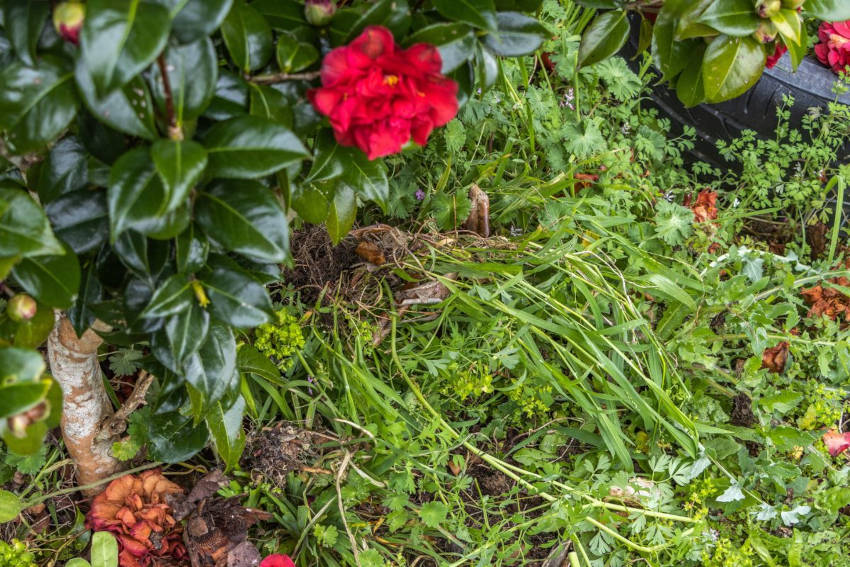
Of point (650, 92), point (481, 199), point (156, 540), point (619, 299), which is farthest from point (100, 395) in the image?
point (650, 92)

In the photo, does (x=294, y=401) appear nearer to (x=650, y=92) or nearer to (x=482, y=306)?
(x=482, y=306)

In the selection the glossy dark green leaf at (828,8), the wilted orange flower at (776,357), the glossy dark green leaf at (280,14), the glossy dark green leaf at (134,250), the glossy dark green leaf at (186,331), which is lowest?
the wilted orange flower at (776,357)

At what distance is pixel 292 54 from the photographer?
87 centimetres

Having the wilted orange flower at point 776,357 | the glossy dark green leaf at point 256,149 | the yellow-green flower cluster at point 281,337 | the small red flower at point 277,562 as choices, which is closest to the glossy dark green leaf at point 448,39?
the glossy dark green leaf at point 256,149

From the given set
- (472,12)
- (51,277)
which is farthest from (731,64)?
(51,277)

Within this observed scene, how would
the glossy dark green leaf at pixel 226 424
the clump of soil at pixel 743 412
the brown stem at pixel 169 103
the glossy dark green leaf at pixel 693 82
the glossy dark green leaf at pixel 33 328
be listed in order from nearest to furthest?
the brown stem at pixel 169 103 → the glossy dark green leaf at pixel 33 328 → the glossy dark green leaf at pixel 693 82 → the glossy dark green leaf at pixel 226 424 → the clump of soil at pixel 743 412

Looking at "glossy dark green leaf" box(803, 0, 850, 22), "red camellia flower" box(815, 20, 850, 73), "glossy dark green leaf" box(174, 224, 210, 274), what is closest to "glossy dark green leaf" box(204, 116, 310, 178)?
"glossy dark green leaf" box(174, 224, 210, 274)

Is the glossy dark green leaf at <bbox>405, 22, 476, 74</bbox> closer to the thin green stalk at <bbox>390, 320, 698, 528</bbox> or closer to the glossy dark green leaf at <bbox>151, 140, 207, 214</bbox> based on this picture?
the glossy dark green leaf at <bbox>151, 140, 207, 214</bbox>

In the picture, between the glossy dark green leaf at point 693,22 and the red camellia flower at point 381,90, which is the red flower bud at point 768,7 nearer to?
the glossy dark green leaf at point 693,22

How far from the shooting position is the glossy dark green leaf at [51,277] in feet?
2.88

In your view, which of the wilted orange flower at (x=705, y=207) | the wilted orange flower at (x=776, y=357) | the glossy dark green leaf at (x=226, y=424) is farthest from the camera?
the wilted orange flower at (x=705, y=207)

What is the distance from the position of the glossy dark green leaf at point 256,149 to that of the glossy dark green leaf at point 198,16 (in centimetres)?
12

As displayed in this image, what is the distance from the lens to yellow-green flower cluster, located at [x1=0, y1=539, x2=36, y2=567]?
1.52 metres

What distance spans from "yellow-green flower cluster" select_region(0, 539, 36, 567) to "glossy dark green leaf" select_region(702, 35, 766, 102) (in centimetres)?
165
